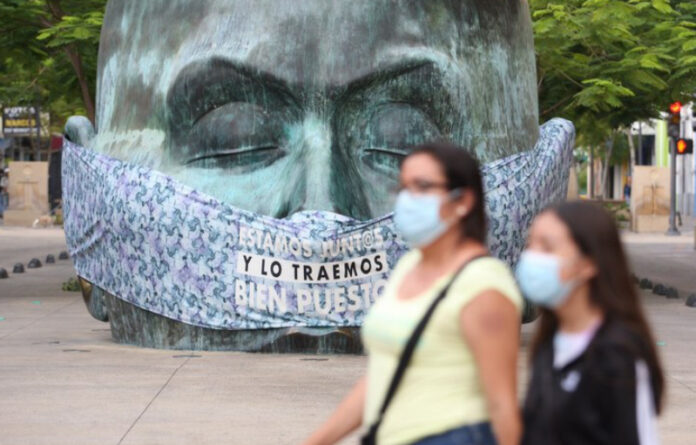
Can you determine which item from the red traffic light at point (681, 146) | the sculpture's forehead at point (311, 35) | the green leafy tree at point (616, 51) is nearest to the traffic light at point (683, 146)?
the red traffic light at point (681, 146)

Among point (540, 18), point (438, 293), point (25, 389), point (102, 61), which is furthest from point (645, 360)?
point (540, 18)

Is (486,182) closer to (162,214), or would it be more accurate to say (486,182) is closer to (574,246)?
(162,214)

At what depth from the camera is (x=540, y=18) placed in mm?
18297

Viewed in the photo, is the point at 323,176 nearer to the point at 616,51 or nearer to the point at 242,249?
the point at 242,249

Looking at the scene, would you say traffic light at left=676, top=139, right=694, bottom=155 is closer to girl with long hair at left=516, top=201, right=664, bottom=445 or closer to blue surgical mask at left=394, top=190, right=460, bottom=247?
blue surgical mask at left=394, top=190, right=460, bottom=247

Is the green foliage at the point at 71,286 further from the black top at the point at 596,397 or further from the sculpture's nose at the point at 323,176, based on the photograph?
the black top at the point at 596,397

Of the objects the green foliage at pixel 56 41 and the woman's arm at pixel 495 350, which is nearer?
the woman's arm at pixel 495 350

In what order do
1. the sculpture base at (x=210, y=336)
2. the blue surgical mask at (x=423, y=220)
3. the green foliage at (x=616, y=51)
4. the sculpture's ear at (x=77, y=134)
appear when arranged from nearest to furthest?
the blue surgical mask at (x=423, y=220) < the sculpture base at (x=210, y=336) < the sculpture's ear at (x=77, y=134) < the green foliage at (x=616, y=51)

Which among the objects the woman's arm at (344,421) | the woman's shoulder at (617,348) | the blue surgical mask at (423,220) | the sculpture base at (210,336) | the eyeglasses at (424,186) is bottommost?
the sculpture base at (210,336)

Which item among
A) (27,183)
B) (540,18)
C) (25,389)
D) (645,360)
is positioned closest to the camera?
(645,360)

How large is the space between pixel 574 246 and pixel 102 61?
33.5 ft

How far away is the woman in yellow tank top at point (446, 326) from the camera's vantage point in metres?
3.98

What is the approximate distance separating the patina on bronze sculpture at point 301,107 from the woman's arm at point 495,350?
7701 millimetres

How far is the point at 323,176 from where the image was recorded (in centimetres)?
1176
